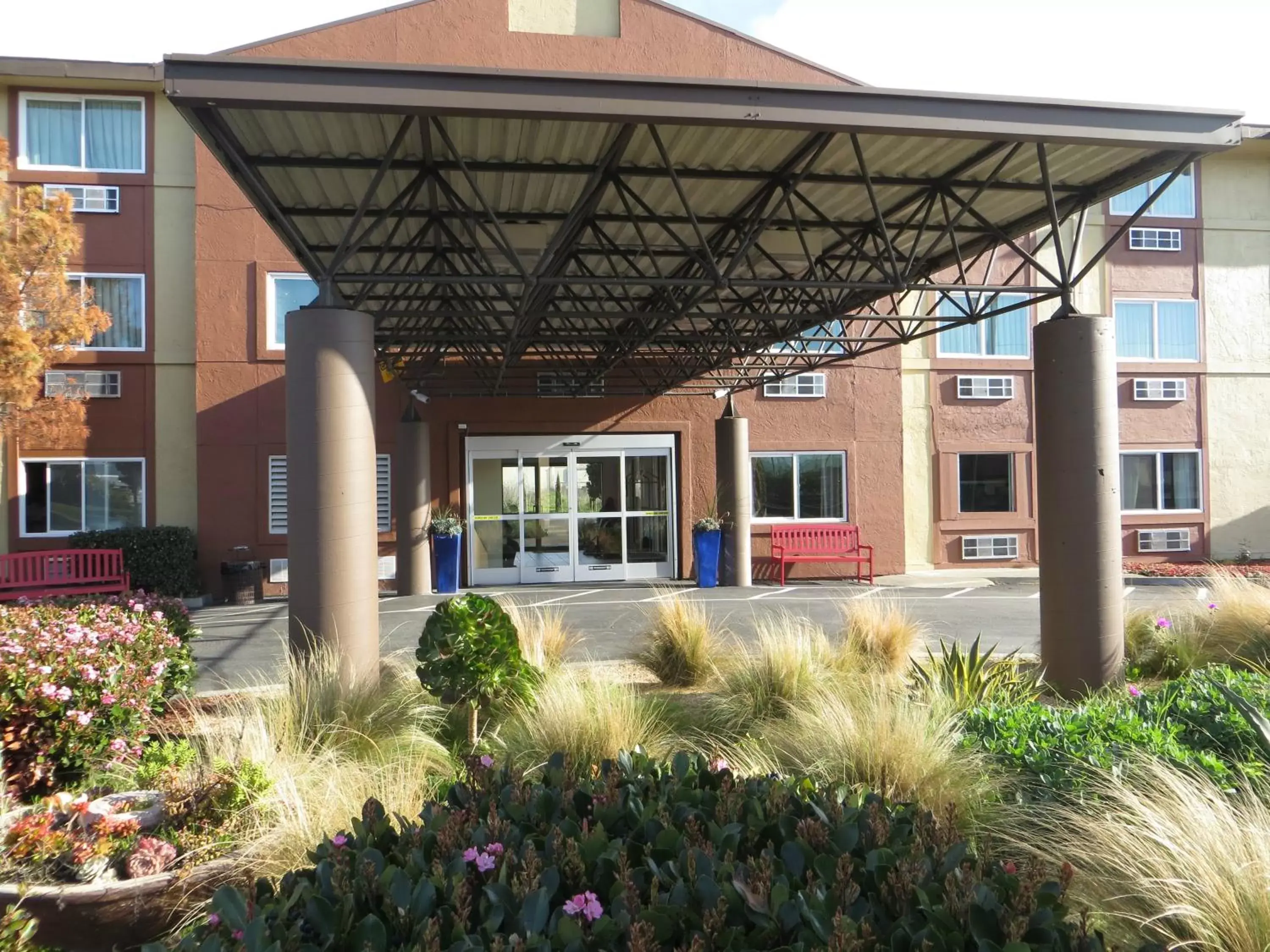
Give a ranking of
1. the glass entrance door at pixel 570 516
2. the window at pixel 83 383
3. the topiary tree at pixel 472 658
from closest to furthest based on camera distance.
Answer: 1. the topiary tree at pixel 472 658
2. the window at pixel 83 383
3. the glass entrance door at pixel 570 516

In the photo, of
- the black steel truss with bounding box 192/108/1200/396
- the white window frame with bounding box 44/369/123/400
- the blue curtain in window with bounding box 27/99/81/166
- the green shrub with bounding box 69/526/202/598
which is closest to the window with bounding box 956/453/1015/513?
the black steel truss with bounding box 192/108/1200/396

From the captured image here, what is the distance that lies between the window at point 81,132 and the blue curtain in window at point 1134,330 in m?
21.2

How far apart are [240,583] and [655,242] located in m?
10.2

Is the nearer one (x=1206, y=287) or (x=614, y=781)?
(x=614, y=781)

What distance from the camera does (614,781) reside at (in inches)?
116

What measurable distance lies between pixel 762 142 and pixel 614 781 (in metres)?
6.08

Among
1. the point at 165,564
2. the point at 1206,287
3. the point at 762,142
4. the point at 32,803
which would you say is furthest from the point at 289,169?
the point at 1206,287

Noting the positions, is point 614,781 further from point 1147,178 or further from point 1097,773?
point 1147,178

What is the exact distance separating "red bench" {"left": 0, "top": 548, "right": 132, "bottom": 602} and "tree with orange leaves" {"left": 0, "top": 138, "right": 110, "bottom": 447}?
202 cm

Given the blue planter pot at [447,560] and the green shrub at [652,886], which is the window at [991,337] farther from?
the green shrub at [652,886]

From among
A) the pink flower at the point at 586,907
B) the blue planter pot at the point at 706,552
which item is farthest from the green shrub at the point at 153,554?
the pink flower at the point at 586,907

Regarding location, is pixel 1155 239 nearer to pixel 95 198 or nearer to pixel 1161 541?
pixel 1161 541

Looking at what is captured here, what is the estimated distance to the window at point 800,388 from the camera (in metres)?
19.1

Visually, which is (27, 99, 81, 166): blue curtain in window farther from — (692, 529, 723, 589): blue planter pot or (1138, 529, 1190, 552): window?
(1138, 529, 1190, 552): window
